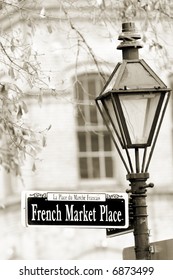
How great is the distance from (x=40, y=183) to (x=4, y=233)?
35.5 inches

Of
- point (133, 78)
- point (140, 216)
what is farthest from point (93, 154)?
point (140, 216)

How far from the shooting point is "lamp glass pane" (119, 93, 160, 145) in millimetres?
7781

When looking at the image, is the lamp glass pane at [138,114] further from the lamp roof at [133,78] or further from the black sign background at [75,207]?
the black sign background at [75,207]

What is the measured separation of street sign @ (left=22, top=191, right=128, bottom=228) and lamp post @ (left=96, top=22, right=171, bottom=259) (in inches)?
5.0

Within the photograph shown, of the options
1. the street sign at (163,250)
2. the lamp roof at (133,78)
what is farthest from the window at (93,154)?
the street sign at (163,250)

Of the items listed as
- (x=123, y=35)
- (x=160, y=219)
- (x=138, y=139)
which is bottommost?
(x=138, y=139)

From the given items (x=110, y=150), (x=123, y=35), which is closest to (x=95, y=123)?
(x=110, y=150)

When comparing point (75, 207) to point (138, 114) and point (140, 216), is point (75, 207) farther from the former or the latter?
point (138, 114)

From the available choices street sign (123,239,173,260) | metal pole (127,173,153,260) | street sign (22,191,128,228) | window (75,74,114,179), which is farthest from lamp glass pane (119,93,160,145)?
window (75,74,114,179)

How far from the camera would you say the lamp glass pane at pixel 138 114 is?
7.78 metres

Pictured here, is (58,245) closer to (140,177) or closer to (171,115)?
(171,115)

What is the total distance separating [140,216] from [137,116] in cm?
61

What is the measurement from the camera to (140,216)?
25.2 ft

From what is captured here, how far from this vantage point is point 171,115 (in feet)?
63.5
